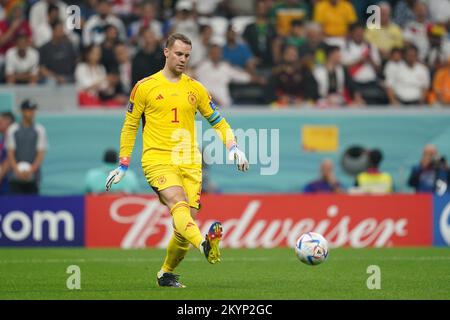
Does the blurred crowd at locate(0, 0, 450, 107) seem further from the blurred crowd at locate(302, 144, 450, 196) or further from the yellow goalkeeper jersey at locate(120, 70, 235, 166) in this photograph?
the yellow goalkeeper jersey at locate(120, 70, 235, 166)

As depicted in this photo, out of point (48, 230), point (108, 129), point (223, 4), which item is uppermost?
point (223, 4)

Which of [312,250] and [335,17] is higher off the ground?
[335,17]

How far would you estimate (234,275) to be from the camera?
1332 cm

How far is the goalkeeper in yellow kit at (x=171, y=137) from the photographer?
11.4 metres

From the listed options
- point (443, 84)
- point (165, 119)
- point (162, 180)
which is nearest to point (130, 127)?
point (165, 119)

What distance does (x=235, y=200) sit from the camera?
19672 millimetres

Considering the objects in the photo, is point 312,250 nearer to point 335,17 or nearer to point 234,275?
point 234,275

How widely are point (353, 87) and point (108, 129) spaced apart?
505 centimetres

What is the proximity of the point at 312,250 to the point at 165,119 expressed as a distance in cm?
206

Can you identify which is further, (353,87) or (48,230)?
(353,87)

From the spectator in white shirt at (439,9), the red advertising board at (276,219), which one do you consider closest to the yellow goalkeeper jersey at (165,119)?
the red advertising board at (276,219)

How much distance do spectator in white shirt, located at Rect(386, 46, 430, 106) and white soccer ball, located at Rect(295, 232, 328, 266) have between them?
11751 mm

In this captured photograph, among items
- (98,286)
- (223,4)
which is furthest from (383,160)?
(98,286)

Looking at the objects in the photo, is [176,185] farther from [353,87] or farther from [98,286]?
[353,87]
